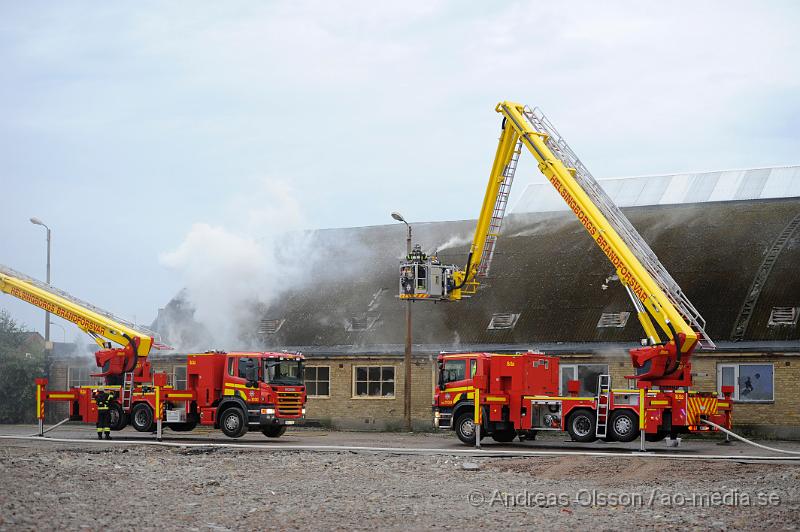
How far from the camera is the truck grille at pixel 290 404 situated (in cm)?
3303

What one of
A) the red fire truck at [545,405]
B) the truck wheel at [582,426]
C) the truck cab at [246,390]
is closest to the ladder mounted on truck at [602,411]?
the red fire truck at [545,405]

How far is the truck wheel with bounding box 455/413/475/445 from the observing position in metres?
31.2

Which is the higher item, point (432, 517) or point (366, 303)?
point (366, 303)

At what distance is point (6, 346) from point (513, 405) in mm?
29755

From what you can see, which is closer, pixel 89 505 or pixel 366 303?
pixel 89 505

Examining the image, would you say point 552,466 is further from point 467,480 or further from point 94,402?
point 94,402

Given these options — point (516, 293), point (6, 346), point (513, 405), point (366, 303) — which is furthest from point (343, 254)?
point (513, 405)

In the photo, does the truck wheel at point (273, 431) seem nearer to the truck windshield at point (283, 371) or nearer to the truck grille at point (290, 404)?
the truck grille at point (290, 404)

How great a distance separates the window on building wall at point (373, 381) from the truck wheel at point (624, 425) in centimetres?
1511

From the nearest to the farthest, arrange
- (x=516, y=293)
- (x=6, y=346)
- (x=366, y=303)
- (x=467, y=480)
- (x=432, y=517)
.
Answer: (x=432, y=517) → (x=467, y=480) → (x=516, y=293) → (x=366, y=303) → (x=6, y=346)

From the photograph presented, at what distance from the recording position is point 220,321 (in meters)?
48.3

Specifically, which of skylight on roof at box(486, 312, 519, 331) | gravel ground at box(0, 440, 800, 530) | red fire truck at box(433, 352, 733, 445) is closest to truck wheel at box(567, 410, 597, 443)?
red fire truck at box(433, 352, 733, 445)

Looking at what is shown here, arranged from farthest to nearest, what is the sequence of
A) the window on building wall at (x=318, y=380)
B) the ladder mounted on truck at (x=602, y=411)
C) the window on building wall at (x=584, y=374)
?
the window on building wall at (x=318, y=380) → the window on building wall at (x=584, y=374) → the ladder mounted on truck at (x=602, y=411)

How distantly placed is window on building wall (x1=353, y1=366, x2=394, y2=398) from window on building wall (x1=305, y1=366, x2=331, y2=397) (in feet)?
4.35
